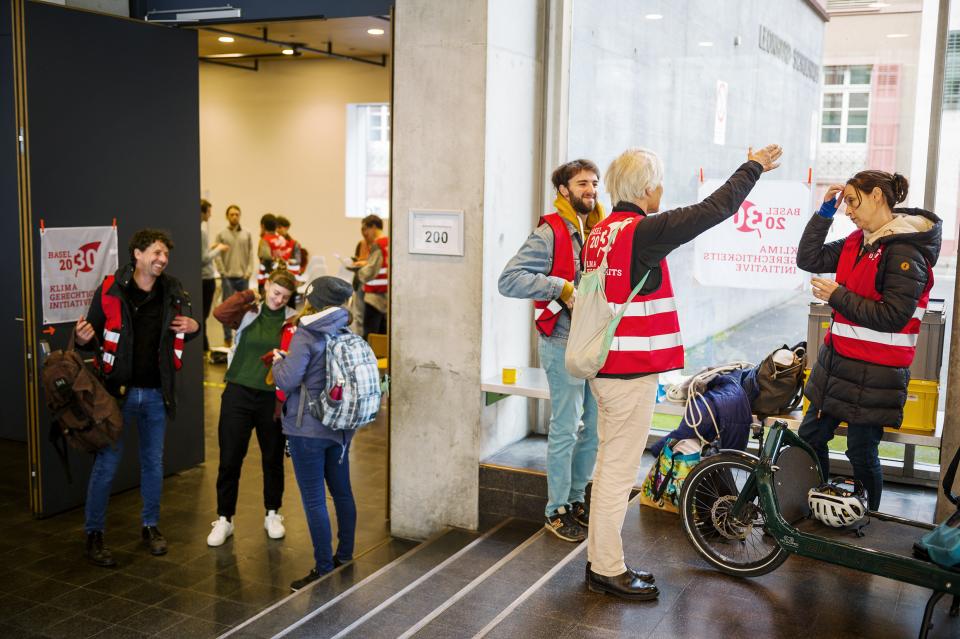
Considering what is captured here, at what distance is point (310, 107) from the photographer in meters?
16.1

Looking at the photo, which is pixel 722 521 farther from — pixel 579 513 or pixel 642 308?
pixel 642 308

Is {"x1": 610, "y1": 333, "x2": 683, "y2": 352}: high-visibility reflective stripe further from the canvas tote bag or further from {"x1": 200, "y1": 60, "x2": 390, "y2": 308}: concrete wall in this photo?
{"x1": 200, "y1": 60, "x2": 390, "y2": 308}: concrete wall

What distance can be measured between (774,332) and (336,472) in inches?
98.8

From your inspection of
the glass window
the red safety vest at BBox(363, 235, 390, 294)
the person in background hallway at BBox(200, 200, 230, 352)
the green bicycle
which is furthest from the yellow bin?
the glass window

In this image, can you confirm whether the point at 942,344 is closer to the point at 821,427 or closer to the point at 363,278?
the point at 821,427

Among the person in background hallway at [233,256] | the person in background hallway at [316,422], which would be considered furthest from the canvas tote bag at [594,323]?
the person in background hallway at [233,256]

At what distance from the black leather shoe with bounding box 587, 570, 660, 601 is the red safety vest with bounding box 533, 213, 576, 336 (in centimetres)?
124

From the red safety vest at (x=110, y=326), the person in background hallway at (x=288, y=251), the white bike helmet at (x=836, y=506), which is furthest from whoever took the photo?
the person in background hallway at (x=288, y=251)

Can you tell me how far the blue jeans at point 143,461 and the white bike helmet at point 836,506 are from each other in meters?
3.39

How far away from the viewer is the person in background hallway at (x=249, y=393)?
5.19 metres

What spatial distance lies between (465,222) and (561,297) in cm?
92

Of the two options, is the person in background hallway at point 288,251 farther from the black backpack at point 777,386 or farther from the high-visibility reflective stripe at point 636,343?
the high-visibility reflective stripe at point 636,343

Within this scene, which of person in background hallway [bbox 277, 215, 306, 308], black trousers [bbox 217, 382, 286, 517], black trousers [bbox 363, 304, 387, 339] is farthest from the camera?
person in background hallway [bbox 277, 215, 306, 308]

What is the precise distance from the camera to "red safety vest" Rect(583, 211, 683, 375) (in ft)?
Result: 11.6
